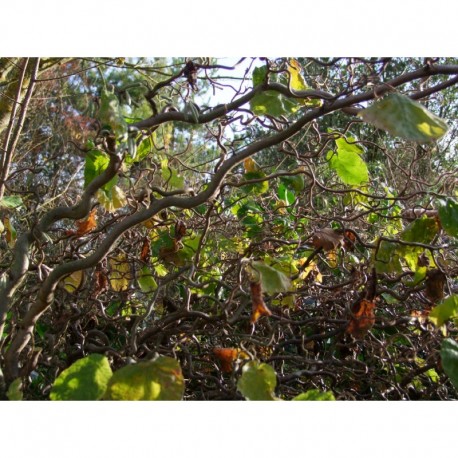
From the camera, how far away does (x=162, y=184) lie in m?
1.74

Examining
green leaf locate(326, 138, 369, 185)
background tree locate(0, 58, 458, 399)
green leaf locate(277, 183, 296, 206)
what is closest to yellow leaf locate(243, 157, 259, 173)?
background tree locate(0, 58, 458, 399)

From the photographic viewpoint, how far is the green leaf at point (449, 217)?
111 cm

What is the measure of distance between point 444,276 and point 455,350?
0.31m

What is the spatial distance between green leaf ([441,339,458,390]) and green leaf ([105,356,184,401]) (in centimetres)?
39

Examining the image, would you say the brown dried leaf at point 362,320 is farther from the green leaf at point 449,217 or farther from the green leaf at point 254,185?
the green leaf at point 254,185

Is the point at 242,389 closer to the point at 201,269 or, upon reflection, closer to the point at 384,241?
the point at 384,241

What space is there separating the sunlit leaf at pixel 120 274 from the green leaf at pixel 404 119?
85cm

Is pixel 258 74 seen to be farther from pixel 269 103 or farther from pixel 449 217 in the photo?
pixel 449 217

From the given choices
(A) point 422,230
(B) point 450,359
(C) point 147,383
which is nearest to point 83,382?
(C) point 147,383

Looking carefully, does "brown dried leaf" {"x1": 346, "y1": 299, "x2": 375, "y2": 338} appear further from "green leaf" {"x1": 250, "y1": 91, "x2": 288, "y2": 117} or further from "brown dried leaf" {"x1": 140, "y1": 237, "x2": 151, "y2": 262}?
"brown dried leaf" {"x1": 140, "y1": 237, "x2": 151, "y2": 262}

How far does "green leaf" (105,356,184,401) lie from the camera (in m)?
0.83
